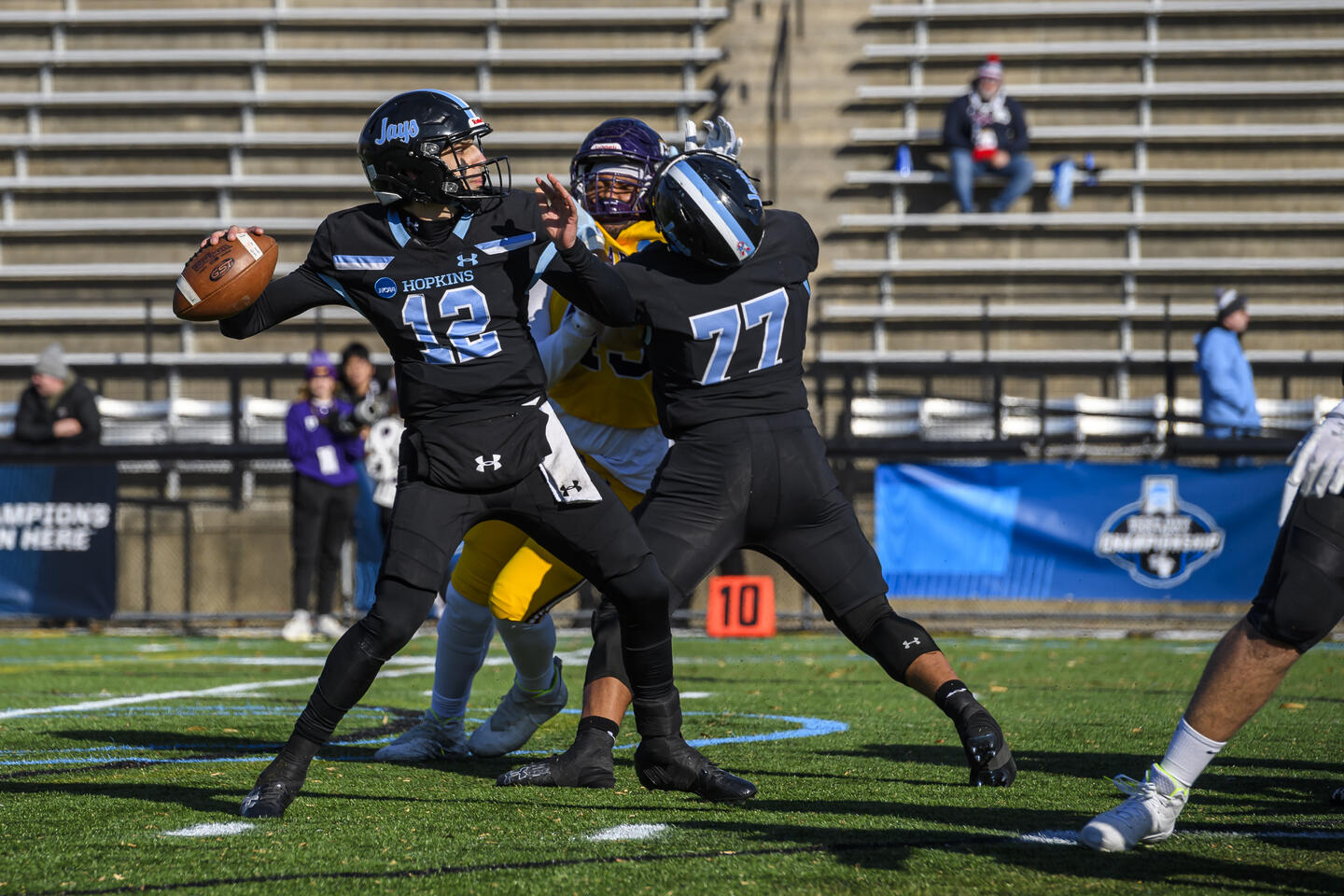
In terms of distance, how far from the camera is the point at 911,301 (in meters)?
14.1

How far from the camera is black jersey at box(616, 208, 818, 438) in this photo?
4.24m

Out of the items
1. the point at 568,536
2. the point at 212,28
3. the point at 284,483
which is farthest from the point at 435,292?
the point at 212,28

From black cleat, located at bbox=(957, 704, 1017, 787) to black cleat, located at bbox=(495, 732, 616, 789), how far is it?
0.99 metres

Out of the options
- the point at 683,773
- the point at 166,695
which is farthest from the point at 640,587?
the point at 166,695

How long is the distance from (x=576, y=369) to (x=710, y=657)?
436 cm

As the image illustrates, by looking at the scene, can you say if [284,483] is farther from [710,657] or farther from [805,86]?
[805,86]

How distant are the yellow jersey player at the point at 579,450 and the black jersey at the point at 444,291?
0.64m

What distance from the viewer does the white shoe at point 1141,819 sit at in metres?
3.26

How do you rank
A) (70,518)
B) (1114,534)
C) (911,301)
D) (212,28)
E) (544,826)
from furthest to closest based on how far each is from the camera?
(212,28)
(911,301)
(70,518)
(1114,534)
(544,826)

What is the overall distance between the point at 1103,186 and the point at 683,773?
12.4 metres

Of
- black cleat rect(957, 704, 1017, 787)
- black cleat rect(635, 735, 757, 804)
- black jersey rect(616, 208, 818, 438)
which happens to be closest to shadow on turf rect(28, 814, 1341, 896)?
black cleat rect(635, 735, 757, 804)

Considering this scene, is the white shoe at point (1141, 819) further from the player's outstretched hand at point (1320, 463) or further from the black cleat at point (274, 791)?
the black cleat at point (274, 791)

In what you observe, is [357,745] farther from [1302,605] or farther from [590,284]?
[1302,605]

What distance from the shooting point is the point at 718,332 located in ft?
13.9
